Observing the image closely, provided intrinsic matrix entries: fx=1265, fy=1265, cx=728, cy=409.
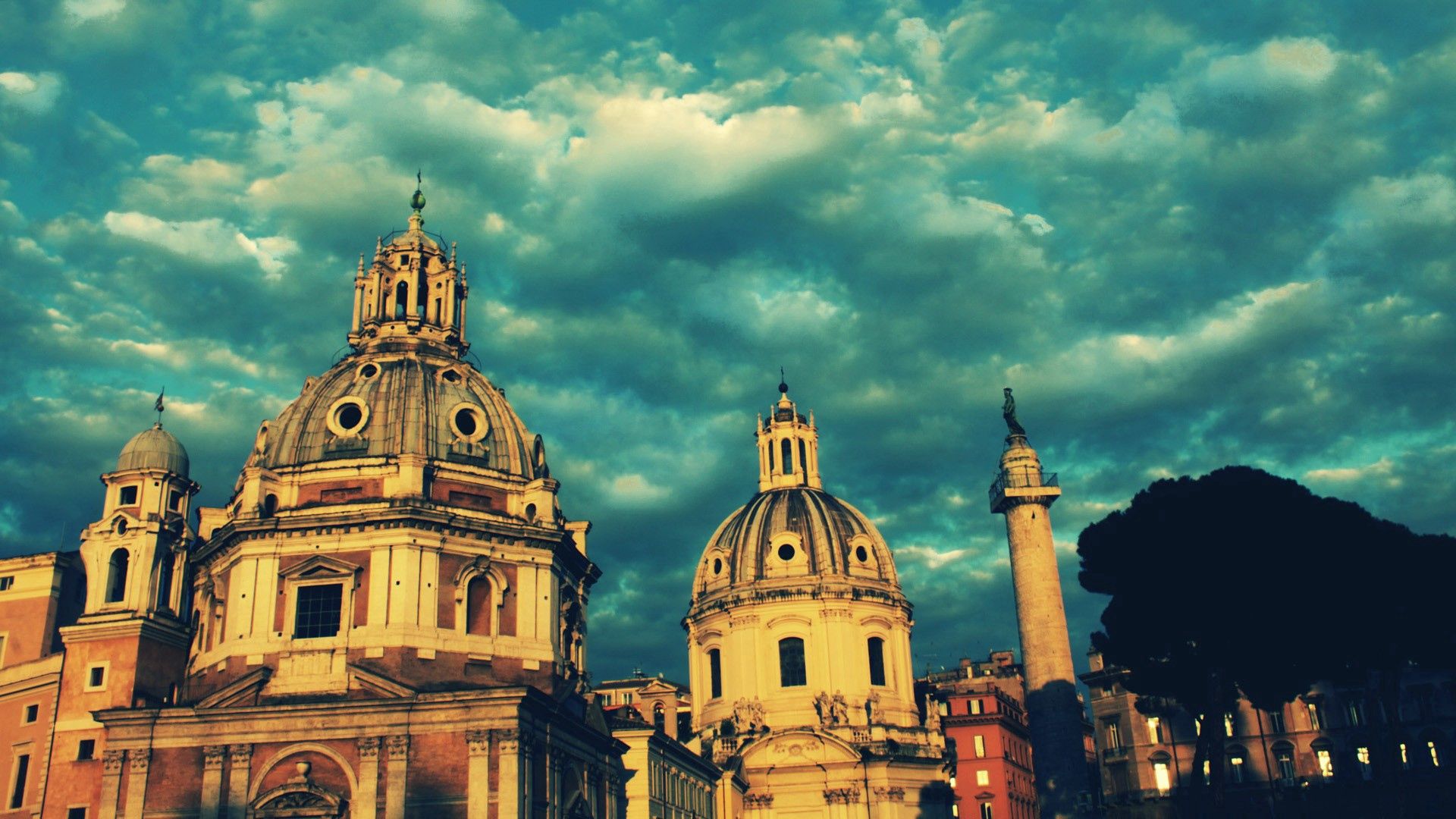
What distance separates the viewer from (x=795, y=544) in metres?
77.5

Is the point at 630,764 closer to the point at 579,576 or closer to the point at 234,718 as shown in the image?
the point at 579,576

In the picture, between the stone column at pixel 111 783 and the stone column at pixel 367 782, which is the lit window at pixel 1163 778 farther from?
the stone column at pixel 111 783

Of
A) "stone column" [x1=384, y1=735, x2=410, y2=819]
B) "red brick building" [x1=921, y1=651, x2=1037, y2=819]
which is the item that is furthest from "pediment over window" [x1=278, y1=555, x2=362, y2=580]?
"red brick building" [x1=921, y1=651, x2=1037, y2=819]

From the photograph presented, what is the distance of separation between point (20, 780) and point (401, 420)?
1993cm

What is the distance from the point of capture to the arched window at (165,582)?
48.7 metres

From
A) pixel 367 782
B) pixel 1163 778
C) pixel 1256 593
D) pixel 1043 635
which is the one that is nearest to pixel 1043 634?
pixel 1043 635

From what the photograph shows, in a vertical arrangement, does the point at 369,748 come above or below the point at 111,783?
above

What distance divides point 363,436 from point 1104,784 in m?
42.7

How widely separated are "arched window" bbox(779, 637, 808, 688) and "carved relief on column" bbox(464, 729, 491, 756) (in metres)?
37.3

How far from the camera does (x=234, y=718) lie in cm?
4025

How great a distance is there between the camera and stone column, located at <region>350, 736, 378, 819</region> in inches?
1535

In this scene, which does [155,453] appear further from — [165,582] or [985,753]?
[985,753]

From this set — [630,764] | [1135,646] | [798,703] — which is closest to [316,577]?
[630,764]

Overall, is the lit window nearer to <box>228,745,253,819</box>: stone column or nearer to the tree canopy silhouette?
the tree canopy silhouette
